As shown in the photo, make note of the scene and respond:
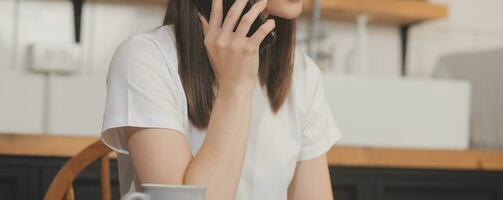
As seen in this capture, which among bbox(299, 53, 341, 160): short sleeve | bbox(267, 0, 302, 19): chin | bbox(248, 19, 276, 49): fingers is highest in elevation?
bbox(267, 0, 302, 19): chin

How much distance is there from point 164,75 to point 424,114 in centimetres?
107

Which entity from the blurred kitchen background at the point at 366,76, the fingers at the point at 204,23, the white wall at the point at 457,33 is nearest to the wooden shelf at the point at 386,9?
the blurred kitchen background at the point at 366,76

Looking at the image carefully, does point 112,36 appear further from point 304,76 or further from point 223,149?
point 223,149

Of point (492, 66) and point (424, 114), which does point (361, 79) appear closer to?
point (424, 114)

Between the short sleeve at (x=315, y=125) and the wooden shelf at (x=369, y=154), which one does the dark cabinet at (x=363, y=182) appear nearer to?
the wooden shelf at (x=369, y=154)

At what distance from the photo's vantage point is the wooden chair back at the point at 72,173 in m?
1.12

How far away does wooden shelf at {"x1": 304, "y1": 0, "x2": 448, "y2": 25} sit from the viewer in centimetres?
220

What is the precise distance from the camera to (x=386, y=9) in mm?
2242

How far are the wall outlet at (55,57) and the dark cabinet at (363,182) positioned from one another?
1.44 feet

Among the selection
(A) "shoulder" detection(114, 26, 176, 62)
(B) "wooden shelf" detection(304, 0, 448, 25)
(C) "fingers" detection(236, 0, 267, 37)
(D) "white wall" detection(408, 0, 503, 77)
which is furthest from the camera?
(D) "white wall" detection(408, 0, 503, 77)

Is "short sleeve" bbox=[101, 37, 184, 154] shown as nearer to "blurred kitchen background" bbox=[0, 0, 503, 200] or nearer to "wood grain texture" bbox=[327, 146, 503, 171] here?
"blurred kitchen background" bbox=[0, 0, 503, 200]

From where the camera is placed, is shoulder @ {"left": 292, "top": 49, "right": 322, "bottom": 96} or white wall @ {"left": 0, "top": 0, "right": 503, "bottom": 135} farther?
white wall @ {"left": 0, "top": 0, "right": 503, "bottom": 135}

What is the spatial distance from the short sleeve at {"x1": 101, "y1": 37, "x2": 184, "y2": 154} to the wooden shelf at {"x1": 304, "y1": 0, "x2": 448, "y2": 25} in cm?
124

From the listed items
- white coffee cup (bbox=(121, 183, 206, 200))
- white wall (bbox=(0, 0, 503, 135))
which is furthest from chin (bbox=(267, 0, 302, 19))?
white wall (bbox=(0, 0, 503, 135))
